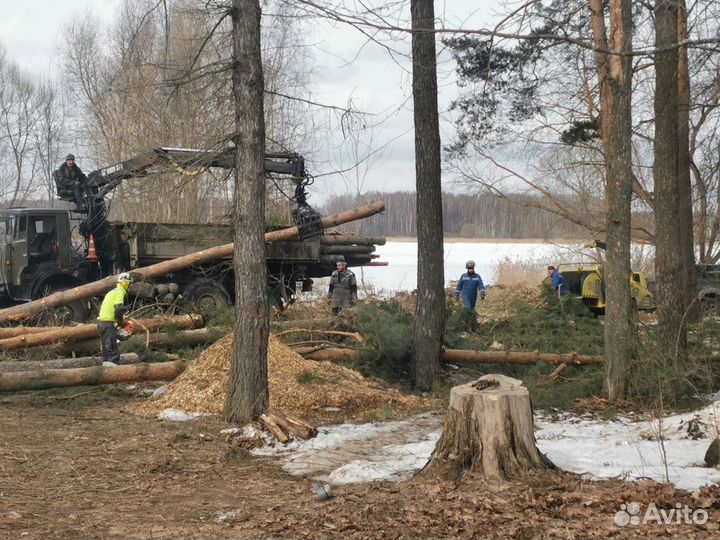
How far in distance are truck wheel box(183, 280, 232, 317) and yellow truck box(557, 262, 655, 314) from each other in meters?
8.98

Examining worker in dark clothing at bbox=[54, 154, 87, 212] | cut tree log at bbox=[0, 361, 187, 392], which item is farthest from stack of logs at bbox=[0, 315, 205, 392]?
worker in dark clothing at bbox=[54, 154, 87, 212]

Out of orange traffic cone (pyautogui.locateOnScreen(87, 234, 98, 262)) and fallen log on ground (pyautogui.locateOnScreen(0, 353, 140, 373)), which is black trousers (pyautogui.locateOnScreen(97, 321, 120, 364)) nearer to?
fallen log on ground (pyautogui.locateOnScreen(0, 353, 140, 373))

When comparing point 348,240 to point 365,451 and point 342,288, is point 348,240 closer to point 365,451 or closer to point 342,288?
point 342,288

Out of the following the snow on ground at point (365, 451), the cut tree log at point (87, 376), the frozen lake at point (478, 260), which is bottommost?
the snow on ground at point (365, 451)

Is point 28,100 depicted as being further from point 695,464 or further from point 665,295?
point 695,464

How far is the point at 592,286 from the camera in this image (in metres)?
20.5

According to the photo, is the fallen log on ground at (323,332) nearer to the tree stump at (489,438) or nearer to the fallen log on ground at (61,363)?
the fallen log on ground at (61,363)

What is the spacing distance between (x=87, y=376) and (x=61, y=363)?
104 cm

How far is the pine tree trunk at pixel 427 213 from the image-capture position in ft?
37.7

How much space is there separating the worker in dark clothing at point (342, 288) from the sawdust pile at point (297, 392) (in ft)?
14.8

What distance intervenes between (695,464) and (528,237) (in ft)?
134

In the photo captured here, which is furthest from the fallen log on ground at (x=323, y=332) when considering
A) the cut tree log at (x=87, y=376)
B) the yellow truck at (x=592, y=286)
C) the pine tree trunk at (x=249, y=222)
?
the yellow truck at (x=592, y=286)

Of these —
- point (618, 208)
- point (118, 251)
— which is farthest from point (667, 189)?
point (118, 251)

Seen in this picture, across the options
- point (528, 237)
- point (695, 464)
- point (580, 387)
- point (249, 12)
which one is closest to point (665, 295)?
point (580, 387)
